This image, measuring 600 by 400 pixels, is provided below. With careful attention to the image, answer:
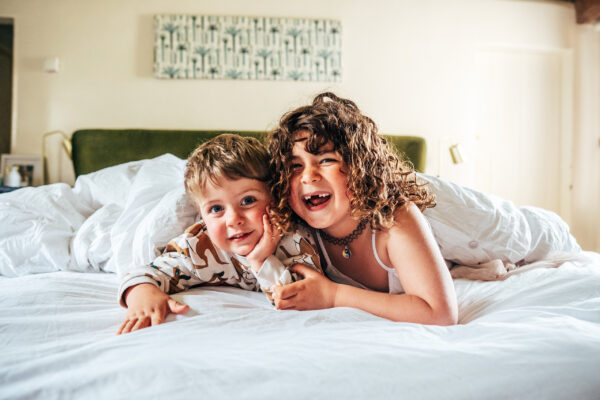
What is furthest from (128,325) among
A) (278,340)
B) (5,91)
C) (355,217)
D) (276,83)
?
(5,91)

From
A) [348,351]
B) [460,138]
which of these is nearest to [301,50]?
[460,138]

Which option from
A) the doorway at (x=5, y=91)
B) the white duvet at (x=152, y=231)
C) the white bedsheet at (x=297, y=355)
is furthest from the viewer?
Result: the doorway at (x=5, y=91)

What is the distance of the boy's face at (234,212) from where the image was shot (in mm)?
956

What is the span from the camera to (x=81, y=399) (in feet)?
1.61

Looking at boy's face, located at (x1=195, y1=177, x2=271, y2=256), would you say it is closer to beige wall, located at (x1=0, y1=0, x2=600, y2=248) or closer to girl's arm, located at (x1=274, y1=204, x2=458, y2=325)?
girl's arm, located at (x1=274, y1=204, x2=458, y2=325)

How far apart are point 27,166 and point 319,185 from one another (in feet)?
8.77

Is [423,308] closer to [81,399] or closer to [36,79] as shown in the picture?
[81,399]

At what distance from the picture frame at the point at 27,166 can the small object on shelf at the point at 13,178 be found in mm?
80

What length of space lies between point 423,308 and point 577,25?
3.80m

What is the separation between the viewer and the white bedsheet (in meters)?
0.51

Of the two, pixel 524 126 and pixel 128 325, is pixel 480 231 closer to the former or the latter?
pixel 128 325

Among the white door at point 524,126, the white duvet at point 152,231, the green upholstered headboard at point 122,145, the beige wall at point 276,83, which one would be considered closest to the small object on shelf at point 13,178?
the beige wall at point 276,83

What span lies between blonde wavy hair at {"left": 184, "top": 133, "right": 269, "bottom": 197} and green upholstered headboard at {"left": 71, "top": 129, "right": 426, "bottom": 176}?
1482mm

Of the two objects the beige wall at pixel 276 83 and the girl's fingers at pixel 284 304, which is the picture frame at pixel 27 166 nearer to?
the beige wall at pixel 276 83
